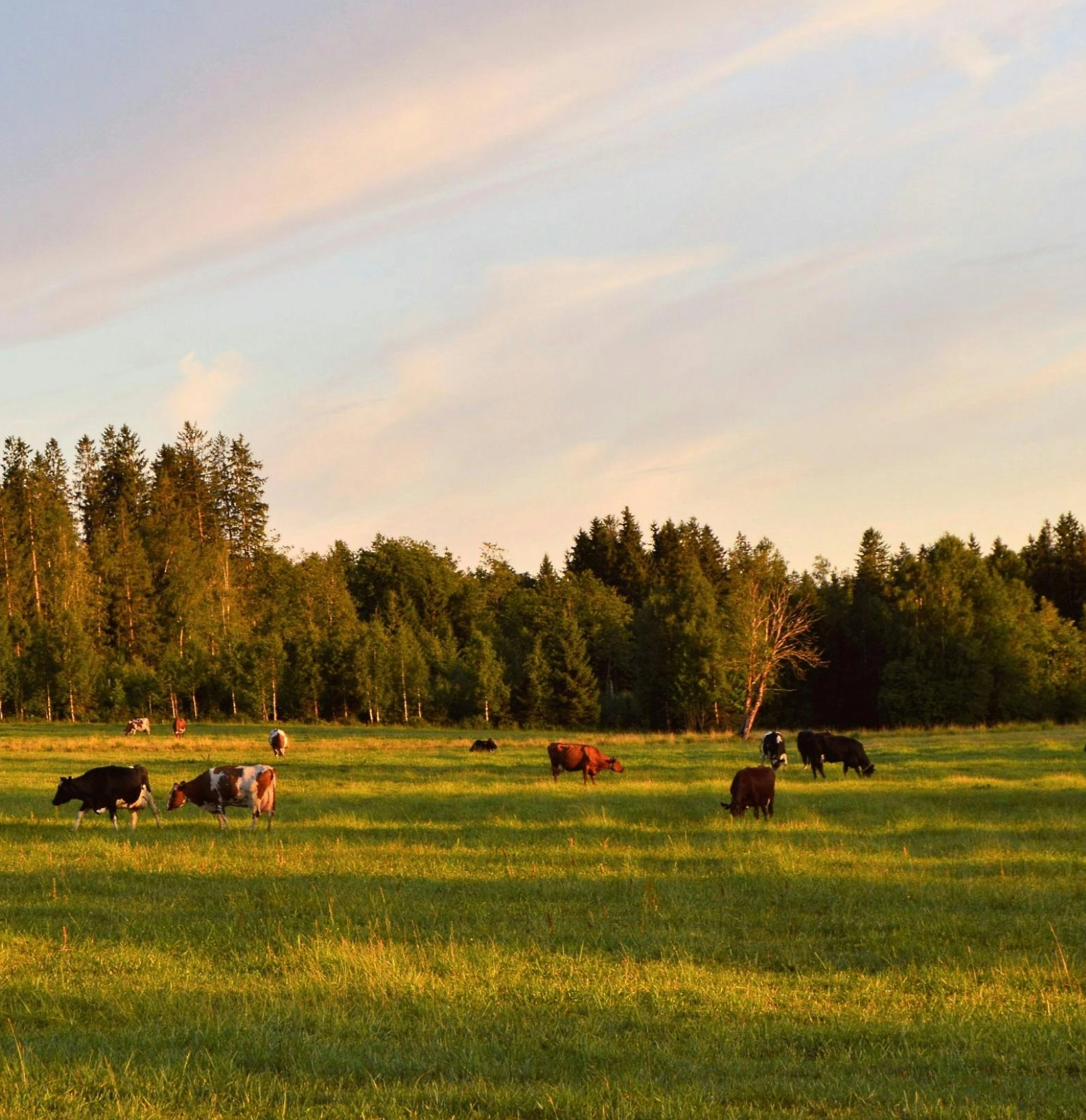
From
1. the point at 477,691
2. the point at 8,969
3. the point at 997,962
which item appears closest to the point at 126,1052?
the point at 8,969

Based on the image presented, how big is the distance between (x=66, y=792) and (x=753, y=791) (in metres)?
14.7

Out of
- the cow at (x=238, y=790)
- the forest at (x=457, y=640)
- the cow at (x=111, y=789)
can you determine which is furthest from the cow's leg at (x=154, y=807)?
the forest at (x=457, y=640)

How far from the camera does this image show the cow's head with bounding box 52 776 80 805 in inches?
912

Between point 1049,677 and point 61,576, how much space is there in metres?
81.3

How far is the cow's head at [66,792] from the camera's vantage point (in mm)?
23156

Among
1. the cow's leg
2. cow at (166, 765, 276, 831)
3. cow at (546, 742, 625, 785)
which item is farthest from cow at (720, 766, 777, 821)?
the cow's leg

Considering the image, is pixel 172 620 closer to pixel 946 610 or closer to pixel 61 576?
pixel 61 576

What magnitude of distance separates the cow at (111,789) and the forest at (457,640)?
53481mm

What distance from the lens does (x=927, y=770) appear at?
3494 centimetres

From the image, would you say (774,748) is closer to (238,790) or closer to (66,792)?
(238,790)

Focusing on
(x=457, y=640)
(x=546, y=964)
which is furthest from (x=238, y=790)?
(x=457, y=640)

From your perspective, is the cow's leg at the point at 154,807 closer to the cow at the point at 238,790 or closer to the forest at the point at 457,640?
the cow at the point at 238,790

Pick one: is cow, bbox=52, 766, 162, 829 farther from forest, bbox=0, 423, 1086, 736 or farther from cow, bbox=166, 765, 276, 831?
forest, bbox=0, 423, 1086, 736

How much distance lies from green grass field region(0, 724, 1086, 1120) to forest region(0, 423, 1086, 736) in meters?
53.6
